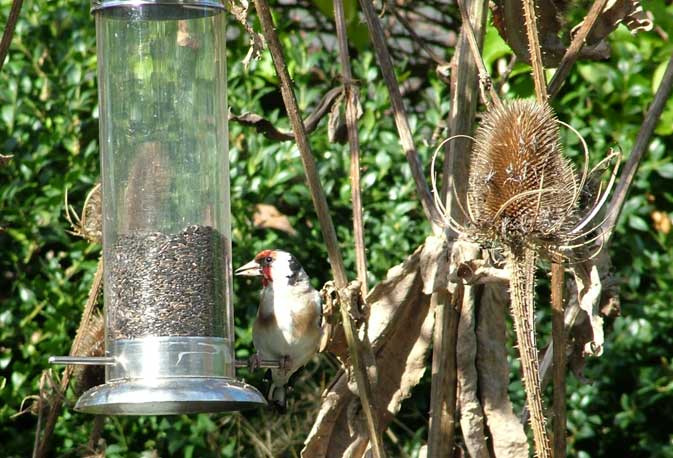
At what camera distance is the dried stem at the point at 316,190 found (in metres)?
2.88

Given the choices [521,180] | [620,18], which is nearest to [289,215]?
[620,18]

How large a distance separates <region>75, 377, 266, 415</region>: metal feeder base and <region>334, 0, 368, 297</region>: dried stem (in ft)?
1.51

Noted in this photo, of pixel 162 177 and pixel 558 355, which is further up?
pixel 162 177

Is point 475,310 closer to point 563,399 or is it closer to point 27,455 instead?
point 563,399

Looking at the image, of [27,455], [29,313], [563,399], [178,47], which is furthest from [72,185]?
[563,399]

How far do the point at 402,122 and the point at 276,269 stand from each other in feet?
3.18

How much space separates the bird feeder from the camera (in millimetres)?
3275

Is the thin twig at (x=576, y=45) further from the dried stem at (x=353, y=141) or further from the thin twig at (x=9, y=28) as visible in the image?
the thin twig at (x=9, y=28)

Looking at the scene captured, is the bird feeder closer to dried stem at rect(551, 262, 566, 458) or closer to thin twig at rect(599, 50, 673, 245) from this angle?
dried stem at rect(551, 262, 566, 458)

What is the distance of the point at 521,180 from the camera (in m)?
2.83

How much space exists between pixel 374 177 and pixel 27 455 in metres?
1.98

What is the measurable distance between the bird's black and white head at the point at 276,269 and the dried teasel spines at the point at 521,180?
1471mm

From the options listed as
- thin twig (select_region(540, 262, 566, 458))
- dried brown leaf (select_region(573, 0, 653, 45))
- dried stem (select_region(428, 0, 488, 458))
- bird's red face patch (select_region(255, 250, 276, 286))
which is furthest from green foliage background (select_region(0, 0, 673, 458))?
thin twig (select_region(540, 262, 566, 458))

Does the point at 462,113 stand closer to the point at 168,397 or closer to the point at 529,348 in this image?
the point at 529,348
